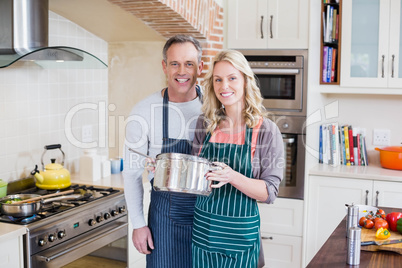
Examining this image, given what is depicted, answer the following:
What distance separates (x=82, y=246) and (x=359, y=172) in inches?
84.5

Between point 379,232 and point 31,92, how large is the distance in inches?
91.5

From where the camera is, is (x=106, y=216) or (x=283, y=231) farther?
(x=283, y=231)

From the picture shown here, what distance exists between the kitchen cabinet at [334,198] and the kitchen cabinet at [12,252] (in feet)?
7.44

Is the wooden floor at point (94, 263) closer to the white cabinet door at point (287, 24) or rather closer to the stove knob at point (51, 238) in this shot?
the stove knob at point (51, 238)

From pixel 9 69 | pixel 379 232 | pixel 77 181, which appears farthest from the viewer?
pixel 77 181

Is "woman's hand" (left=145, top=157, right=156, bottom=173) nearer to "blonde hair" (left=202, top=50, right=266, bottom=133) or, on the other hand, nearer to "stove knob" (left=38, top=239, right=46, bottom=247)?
"blonde hair" (left=202, top=50, right=266, bottom=133)

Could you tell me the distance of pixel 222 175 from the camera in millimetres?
2039

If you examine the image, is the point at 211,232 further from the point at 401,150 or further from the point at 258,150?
the point at 401,150

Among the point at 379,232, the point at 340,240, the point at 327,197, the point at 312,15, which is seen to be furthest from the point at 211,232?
the point at 312,15

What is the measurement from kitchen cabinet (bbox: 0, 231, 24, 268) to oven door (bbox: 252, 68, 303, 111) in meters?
2.23

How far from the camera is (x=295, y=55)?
3947mm

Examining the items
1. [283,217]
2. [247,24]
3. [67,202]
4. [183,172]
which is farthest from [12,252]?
[247,24]

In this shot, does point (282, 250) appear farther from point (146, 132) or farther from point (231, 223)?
point (146, 132)

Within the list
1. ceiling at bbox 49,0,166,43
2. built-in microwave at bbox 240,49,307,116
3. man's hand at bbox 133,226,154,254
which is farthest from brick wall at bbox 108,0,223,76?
man's hand at bbox 133,226,154,254
